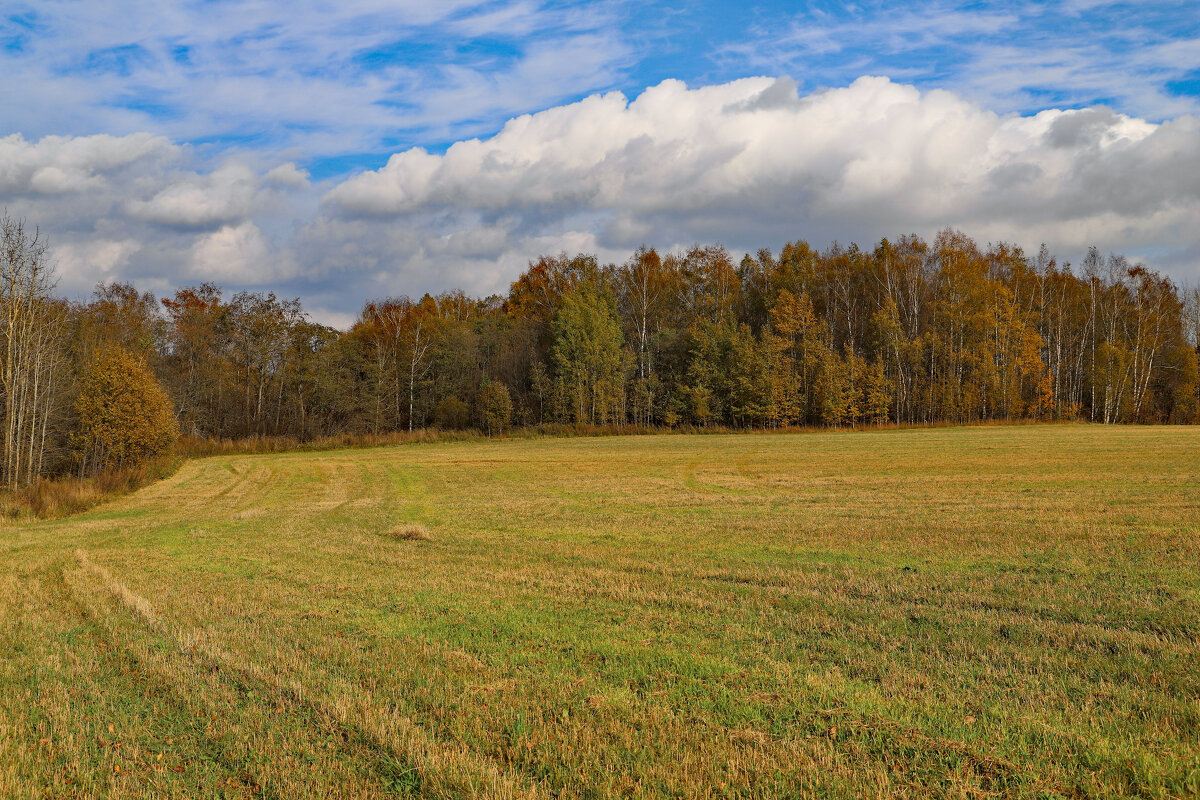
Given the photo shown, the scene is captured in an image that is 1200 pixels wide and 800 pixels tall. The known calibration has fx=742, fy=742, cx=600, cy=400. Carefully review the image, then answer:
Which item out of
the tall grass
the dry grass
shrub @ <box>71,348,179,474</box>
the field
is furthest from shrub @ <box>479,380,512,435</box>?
the dry grass

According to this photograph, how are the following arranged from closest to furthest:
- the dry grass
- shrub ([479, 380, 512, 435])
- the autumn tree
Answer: the dry grass → shrub ([479, 380, 512, 435]) → the autumn tree

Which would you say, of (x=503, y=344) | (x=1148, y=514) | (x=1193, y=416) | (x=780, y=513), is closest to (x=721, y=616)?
(x=780, y=513)

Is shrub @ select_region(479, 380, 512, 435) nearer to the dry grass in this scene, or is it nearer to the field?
the field

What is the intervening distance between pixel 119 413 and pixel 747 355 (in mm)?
55979

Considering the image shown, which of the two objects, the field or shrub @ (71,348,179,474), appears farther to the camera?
shrub @ (71,348,179,474)

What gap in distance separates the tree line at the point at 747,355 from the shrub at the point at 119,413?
1126 inches

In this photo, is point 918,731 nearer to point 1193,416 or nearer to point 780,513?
point 780,513

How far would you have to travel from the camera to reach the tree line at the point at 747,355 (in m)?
77.0

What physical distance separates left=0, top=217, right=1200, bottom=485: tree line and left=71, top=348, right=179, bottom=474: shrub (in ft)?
93.8

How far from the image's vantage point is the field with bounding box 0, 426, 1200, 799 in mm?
5320

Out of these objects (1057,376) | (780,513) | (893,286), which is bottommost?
(780,513)

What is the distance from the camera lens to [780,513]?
20266 mm

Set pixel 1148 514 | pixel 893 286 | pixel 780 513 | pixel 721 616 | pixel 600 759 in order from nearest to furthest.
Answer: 1. pixel 600 759
2. pixel 721 616
3. pixel 1148 514
4. pixel 780 513
5. pixel 893 286

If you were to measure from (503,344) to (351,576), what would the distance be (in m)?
76.2
